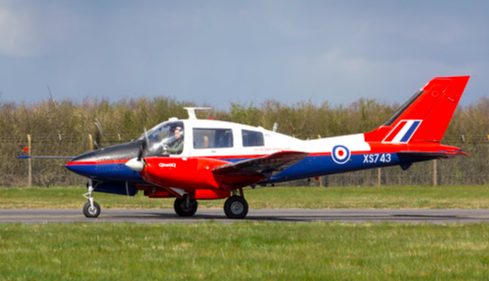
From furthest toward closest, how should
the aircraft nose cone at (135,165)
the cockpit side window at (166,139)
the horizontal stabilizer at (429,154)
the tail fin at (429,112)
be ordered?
the tail fin at (429,112), the horizontal stabilizer at (429,154), the cockpit side window at (166,139), the aircraft nose cone at (135,165)

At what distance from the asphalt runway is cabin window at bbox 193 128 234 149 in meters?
1.96

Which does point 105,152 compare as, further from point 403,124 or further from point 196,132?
point 403,124

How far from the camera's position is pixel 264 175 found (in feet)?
59.6

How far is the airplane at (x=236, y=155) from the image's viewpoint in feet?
57.3

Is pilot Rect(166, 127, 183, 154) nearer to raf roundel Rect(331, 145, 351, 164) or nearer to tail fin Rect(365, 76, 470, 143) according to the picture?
raf roundel Rect(331, 145, 351, 164)

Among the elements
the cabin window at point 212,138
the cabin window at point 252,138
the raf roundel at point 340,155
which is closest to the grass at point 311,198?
the raf roundel at point 340,155

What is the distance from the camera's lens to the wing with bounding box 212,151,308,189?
56.0 feet

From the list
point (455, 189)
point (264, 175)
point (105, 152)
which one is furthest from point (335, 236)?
point (455, 189)

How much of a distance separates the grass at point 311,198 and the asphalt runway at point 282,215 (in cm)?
185

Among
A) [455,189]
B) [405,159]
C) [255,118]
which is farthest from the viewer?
[255,118]

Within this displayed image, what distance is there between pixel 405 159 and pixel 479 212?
146 inches

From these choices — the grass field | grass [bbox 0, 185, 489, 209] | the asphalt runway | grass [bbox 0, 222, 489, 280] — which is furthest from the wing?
grass [bbox 0, 185, 489, 209]

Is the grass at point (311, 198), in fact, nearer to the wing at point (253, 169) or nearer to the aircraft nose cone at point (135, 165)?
the wing at point (253, 169)

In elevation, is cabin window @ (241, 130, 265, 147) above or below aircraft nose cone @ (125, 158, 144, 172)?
above
